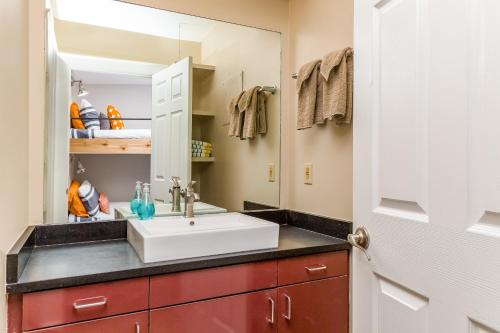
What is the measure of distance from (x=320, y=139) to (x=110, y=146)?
1.09 m

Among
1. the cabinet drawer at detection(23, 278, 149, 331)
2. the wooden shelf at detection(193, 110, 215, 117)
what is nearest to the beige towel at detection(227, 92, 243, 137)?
the wooden shelf at detection(193, 110, 215, 117)

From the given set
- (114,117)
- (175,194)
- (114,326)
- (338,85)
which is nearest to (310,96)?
(338,85)

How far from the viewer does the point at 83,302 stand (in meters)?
1.09

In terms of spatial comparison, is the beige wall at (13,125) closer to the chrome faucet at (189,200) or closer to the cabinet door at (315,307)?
the chrome faucet at (189,200)

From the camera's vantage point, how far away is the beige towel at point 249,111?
2020mm

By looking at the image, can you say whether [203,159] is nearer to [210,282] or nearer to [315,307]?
[210,282]

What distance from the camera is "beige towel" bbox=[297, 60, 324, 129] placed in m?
1.71

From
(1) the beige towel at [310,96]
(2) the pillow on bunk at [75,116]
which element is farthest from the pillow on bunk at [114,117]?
(1) the beige towel at [310,96]

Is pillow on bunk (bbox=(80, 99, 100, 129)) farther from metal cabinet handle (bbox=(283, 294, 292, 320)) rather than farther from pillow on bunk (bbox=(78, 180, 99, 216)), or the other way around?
metal cabinet handle (bbox=(283, 294, 292, 320))

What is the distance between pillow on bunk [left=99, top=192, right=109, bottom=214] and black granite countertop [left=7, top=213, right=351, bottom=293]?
97 millimetres

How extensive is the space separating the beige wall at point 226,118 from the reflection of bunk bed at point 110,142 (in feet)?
1.16

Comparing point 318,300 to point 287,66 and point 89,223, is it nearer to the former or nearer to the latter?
point 89,223

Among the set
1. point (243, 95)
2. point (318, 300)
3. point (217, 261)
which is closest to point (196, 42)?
point (243, 95)

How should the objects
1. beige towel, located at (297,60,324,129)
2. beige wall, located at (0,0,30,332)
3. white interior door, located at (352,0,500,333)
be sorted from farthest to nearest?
beige towel, located at (297,60,324,129) < beige wall, located at (0,0,30,332) < white interior door, located at (352,0,500,333)
